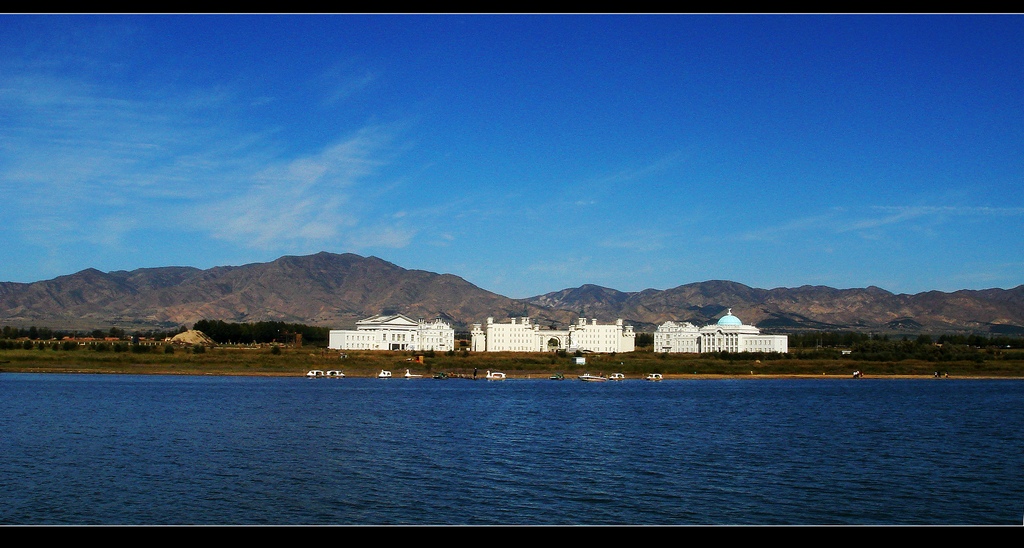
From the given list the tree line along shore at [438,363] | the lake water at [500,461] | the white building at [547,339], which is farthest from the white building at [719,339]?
the lake water at [500,461]

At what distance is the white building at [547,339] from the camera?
128375mm

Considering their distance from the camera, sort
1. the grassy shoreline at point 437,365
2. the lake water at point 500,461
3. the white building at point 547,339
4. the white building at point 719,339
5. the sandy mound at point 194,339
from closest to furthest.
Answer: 1. the lake water at point 500,461
2. the grassy shoreline at point 437,365
3. the sandy mound at point 194,339
4. the white building at point 719,339
5. the white building at point 547,339

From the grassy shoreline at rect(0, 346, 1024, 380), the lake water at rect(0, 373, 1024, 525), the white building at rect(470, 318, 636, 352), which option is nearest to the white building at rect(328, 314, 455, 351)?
the white building at rect(470, 318, 636, 352)

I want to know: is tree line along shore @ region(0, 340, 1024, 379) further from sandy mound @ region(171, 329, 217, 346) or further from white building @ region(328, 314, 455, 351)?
white building @ region(328, 314, 455, 351)

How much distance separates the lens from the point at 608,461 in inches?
1121

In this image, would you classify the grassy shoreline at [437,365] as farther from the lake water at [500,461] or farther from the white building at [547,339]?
the lake water at [500,461]

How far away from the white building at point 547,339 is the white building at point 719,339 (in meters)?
5.89

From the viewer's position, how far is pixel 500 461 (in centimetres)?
2825

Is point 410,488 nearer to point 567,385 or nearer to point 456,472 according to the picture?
point 456,472

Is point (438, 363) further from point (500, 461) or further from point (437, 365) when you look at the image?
point (500, 461)

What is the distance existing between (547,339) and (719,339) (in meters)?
25.9

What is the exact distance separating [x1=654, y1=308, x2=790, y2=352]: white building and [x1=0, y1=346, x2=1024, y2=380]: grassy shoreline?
23742 mm

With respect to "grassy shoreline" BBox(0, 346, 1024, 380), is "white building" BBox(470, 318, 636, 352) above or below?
above

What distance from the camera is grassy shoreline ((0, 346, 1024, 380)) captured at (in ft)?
285
